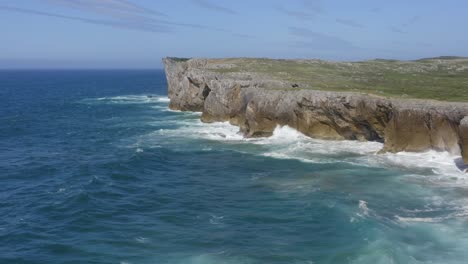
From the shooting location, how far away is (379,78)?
96.6 m

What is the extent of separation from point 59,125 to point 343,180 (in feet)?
189

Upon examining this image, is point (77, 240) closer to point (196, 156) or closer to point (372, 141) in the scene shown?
point (196, 156)

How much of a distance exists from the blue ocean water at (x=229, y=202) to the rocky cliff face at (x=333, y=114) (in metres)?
2.02

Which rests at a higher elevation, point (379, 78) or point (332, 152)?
point (379, 78)

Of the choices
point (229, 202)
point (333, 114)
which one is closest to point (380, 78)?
point (333, 114)

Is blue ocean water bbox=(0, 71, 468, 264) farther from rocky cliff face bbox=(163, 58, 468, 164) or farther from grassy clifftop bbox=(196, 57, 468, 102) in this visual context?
grassy clifftop bbox=(196, 57, 468, 102)

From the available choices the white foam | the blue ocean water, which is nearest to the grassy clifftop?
the white foam

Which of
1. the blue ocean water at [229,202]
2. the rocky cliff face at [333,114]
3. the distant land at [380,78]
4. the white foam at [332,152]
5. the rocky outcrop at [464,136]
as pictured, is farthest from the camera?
the distant land at [380,78]

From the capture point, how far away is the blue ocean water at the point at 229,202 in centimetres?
2938

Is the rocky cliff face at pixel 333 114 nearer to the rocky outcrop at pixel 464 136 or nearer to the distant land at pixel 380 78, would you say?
the rocky outcrop at pixel 464 136

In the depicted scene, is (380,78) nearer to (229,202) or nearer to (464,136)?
(464,136)

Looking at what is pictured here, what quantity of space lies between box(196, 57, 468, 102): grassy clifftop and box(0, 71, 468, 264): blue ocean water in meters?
13.1

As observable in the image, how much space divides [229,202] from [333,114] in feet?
89.6

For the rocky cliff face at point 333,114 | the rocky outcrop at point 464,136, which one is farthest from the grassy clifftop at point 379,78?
the rocky outcrop at point 464,136
